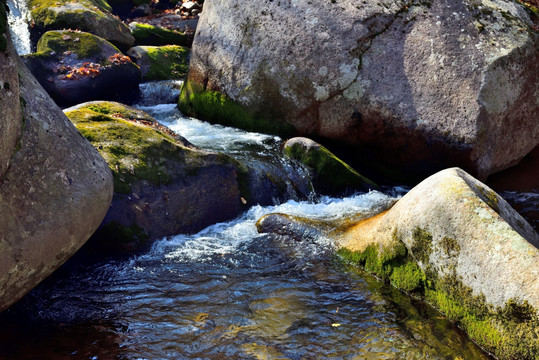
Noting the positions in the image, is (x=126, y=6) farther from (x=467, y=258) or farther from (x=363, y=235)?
(x=467, y=258)

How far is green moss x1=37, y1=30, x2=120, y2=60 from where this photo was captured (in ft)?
36.1

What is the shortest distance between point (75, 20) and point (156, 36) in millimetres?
3403

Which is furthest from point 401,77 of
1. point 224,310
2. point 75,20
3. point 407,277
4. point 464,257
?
point 75,20

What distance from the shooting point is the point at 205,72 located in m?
10.0

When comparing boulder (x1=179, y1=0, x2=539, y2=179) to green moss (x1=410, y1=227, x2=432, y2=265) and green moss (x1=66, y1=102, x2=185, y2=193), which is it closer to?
green moss (x1=66, y1=102, x2=185, y2=193)

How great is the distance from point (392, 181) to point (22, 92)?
5.87 metres

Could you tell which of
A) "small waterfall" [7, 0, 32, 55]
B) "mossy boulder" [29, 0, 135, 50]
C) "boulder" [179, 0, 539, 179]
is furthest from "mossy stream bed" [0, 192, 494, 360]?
"small waterfall" [7, 0, 32, 55]

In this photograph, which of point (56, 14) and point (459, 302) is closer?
point (459, 302)

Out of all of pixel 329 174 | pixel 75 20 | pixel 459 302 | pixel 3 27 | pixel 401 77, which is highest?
pixel 75 20

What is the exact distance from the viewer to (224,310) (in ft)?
15.5

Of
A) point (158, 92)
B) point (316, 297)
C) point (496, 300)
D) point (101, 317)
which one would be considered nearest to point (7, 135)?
point (101, 317)

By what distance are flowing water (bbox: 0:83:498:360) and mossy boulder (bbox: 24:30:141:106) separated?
568 centimetres

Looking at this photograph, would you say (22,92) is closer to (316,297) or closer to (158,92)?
(316,297)

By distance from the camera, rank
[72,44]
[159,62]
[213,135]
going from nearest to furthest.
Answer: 1. [213,135]
2. [72,44]
3. [159,62]
